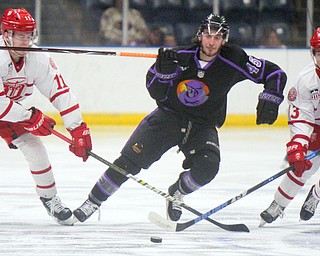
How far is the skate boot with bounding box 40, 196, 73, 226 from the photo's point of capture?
13.1 ft

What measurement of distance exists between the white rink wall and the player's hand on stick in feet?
14.3

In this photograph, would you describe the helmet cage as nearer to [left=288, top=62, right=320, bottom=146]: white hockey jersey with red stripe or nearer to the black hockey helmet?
the black hockey helmet

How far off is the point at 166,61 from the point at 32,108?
2.09 feet

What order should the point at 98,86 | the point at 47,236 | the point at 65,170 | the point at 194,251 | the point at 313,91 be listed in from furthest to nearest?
the point at 98,86, the point at 65,170, the point at 313,91, the point at 47,236, the point at 194,251

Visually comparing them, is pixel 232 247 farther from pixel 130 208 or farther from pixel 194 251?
pixel 130 208

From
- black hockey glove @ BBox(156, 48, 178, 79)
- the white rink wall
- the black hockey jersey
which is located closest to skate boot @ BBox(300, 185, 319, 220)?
the black hockey jersey

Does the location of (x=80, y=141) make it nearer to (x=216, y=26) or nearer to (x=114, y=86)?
(x=216, y=26)

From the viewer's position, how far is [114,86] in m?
8.22

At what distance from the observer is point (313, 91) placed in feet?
13.0

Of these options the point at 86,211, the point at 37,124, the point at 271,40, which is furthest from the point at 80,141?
the point at 271,40

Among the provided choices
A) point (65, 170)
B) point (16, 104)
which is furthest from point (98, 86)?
point (16, 104)

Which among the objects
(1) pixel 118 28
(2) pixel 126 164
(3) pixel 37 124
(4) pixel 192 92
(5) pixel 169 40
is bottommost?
(5) pixel 169 40

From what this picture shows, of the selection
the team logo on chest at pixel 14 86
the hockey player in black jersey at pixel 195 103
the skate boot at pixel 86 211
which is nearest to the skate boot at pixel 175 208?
the hockey player in black jersey at pixel 195 103

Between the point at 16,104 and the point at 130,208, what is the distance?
3.01 feet
